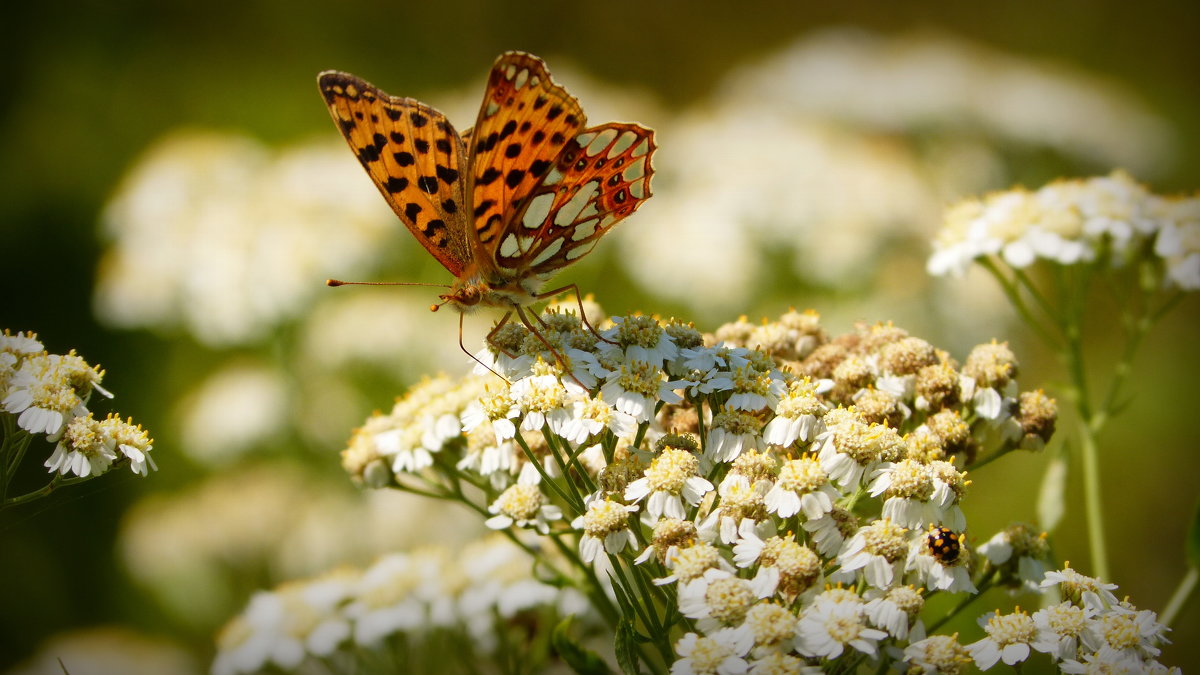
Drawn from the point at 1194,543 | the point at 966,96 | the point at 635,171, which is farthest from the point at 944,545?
the point at 966,96

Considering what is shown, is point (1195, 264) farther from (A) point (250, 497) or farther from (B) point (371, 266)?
(A) point (250, 497)

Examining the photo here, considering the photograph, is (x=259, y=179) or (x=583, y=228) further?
(x=259, y=179)

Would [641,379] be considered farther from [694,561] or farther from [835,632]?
[835,632]

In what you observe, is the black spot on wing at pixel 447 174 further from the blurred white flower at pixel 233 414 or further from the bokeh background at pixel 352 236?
the blurred white flower at pixel 233 414

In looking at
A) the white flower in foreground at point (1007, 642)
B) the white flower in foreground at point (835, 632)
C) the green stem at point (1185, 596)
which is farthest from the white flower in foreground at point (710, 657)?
the green stem at point (1185, 596)

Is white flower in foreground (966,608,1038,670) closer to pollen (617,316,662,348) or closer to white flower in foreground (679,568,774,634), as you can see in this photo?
white flower in foreground (679,568,774,634)

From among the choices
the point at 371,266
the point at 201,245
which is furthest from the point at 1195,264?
the point at 201,245

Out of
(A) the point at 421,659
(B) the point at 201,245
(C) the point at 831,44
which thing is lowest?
(A) the point at 421,659
